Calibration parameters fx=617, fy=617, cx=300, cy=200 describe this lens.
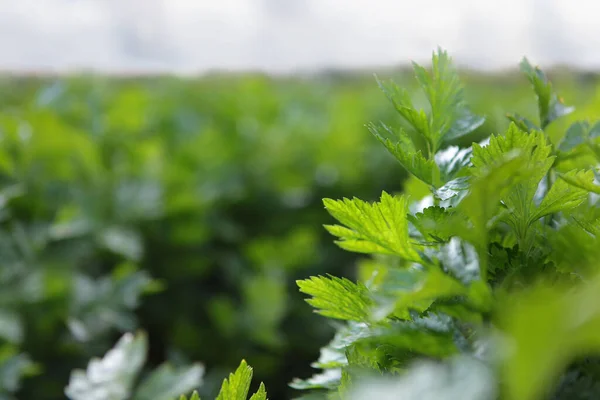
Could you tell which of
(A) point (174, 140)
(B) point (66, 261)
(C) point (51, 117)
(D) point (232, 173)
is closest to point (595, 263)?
(B) point (66, 261)

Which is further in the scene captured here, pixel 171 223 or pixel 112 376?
pixel 171 223

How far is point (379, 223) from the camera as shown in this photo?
42 cm

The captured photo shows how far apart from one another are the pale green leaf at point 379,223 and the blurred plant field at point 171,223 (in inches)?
15.4

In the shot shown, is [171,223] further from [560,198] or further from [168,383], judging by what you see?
[560,198]

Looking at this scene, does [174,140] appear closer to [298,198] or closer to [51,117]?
[298,198]

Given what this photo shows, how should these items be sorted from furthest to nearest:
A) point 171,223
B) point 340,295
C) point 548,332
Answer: point 171,223 → point 340,295 → point 548,332

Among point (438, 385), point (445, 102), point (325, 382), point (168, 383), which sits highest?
point (445, 102)

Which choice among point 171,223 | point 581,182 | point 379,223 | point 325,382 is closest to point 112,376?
point 325,382

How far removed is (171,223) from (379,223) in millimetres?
1602

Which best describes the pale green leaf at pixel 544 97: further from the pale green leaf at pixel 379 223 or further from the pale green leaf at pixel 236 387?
the pale green leaf at pixel 236 387

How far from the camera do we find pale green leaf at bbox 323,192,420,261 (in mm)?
412

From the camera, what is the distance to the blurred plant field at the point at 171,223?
1490 mm

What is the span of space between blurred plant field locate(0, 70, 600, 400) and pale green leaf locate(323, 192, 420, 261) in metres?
0.39

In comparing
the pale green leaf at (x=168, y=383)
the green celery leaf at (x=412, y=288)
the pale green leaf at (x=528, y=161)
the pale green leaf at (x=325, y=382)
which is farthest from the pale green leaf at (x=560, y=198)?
the pale green leaf at (x=168, y=383)
